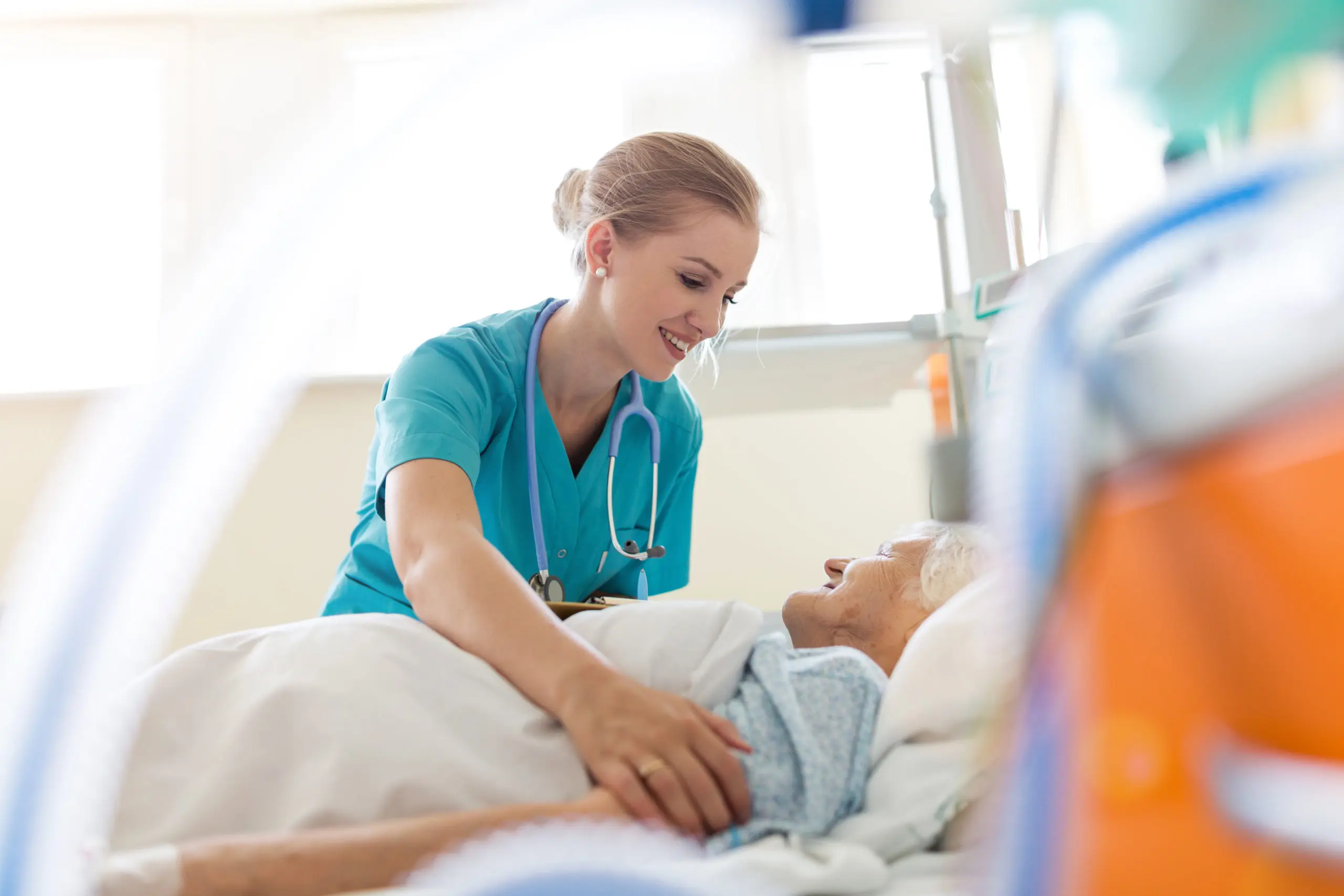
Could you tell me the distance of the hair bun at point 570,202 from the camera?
1.34 m

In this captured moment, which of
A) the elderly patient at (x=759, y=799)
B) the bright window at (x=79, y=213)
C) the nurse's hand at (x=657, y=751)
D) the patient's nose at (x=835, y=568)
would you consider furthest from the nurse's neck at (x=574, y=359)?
the bright window at (x=79, y=213)

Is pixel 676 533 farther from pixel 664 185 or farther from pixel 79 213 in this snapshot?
pixel 79 213

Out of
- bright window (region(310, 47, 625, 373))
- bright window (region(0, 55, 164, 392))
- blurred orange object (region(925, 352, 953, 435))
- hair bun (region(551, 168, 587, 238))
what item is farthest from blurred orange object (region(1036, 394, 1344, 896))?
bright window (region(0, 55, 164, 392))

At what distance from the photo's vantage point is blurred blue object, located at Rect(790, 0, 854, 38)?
0.31 meters

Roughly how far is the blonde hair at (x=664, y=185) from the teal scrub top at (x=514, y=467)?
176 millimetres

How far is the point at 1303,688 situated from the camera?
0.40 metres

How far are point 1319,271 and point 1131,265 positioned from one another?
0.23ft

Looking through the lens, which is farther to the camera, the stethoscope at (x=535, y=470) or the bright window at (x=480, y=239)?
the bright window at (x=480, y=239)

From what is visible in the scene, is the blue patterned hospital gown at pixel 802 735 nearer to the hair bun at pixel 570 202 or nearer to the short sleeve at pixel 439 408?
the short sleeve at pixel 439 408

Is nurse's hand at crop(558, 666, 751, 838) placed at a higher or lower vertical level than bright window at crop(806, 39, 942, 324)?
lower

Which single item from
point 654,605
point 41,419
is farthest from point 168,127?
point 654,605

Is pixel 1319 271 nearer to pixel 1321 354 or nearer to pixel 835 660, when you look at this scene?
pixel 1321 354

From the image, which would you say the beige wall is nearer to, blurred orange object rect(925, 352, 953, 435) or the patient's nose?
blurred orange object rect(925, 352, 953, 435)

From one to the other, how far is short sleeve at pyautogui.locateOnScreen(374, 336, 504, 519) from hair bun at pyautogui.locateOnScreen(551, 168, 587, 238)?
28 cm
